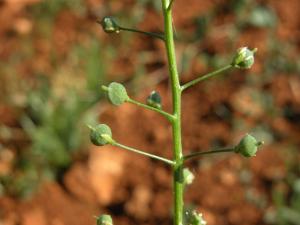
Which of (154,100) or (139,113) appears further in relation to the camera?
(139,113)

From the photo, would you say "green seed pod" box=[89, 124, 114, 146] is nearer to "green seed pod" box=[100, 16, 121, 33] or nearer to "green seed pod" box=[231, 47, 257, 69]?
"green seed pod" box=[100, 16, 121, 33]

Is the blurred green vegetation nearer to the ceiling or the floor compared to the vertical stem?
nearer to the ceiling

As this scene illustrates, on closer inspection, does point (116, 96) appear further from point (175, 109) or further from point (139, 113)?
point (139, 113)

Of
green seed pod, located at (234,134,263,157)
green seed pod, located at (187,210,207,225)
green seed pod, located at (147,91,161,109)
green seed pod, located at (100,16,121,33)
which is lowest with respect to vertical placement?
green seed pod, located at (187,210,207,225)

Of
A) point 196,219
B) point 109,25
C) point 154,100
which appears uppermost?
point 109,25

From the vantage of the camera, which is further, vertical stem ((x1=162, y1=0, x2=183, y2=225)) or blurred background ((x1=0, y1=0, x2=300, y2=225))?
blurred background ((x1=0, y1=0, x2=300, y2=225))

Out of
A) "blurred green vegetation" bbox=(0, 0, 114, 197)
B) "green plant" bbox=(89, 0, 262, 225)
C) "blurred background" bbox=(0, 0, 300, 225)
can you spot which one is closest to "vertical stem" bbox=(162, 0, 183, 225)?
"green plant" bbox=(89, 0, 262, 225)

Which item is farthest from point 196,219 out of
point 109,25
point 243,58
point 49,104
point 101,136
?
point 49,104

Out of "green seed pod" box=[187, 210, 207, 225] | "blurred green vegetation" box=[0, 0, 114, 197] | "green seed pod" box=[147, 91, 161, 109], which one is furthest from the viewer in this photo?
"blurred green vegetation" box=[0, 0, 114, 197]
